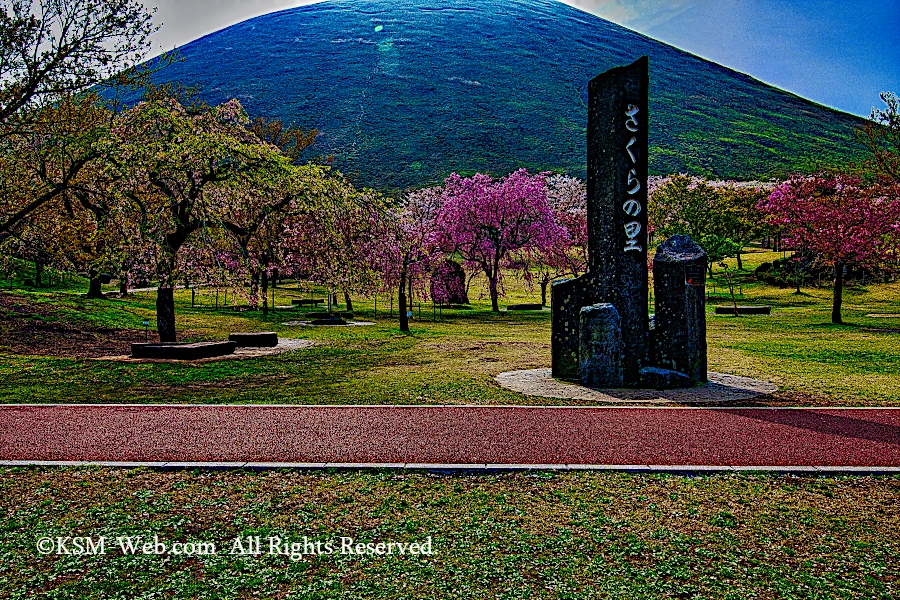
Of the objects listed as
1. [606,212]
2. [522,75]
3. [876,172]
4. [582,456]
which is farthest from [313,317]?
[522,75]

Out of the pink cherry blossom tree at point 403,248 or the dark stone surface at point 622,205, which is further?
the pink cherry blossom tree at point 403,248

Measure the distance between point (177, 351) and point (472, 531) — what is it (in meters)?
11.3

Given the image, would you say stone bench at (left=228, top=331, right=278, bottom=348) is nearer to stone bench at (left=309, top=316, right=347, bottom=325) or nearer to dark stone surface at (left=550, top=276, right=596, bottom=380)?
stone bench at (left=309, top=316, right=347, bottom=325)

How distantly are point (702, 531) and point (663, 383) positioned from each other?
19.5 ft

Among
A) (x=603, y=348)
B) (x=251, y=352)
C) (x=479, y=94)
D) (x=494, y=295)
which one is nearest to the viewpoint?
(x=603, y=348)

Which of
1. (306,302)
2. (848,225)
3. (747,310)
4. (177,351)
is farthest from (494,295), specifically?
(177,351)

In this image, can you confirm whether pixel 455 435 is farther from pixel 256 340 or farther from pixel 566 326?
pixel 256 340

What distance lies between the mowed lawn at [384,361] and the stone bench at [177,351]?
88cm

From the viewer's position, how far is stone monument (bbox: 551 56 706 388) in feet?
34.3

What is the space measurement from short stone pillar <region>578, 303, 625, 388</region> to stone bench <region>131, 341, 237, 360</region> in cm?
816

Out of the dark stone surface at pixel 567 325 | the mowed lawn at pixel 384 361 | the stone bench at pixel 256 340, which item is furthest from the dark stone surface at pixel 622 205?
the stone bench at pixel 256 340

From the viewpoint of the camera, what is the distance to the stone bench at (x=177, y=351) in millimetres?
14156

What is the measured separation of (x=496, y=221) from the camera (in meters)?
38.2

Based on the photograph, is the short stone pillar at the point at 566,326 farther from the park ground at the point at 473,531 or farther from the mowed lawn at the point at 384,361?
the park ground at the point at 473,531
